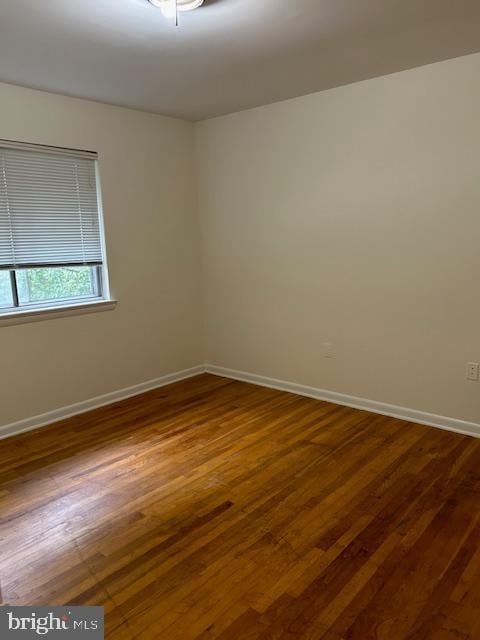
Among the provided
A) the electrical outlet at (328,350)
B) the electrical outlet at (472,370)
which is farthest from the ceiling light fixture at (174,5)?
the electrical outlet at (472,370)

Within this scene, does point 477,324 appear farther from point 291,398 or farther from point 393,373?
point 291,398

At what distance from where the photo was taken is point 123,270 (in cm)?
404

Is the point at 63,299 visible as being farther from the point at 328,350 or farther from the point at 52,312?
the point at 328,350

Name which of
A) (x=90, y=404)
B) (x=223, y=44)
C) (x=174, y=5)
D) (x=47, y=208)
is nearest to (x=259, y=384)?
(x=90, y=404)

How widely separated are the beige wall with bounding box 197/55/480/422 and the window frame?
1.13 m

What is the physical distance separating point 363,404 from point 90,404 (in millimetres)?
2280

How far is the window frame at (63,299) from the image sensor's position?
336 cm

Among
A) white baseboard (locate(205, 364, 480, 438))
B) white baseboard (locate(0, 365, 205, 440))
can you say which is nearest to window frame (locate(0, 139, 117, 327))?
white baseboard (locate(0, 365, 205, 440))

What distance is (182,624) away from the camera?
1698 mm

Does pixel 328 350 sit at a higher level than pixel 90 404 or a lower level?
higher

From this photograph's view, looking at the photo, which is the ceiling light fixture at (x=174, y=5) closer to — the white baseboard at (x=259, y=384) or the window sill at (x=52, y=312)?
the window sill at (x=52, y=312)

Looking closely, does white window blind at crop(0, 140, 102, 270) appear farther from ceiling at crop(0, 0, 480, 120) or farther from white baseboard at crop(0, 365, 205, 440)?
white baseboard at crop(0, 365, 205, 440)

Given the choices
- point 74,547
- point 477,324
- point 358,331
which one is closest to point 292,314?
point 358,331

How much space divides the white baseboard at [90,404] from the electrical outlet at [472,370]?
262 cm
